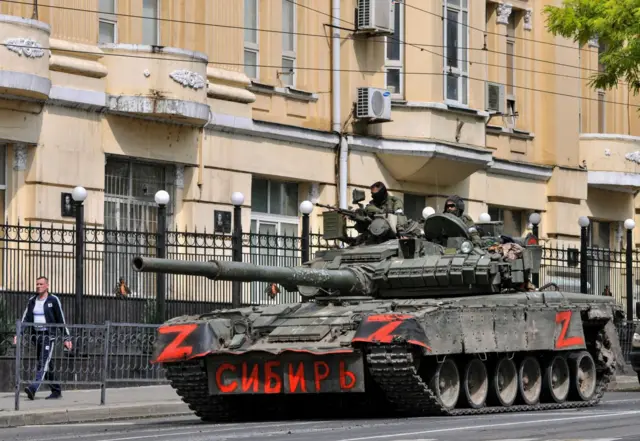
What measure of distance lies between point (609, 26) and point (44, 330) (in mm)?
10820

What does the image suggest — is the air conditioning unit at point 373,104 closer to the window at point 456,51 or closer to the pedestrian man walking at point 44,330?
the window at point 456,51

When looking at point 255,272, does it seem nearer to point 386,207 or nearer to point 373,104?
point 386,207

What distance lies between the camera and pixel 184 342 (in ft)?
60.7

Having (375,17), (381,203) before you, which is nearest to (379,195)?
(381,203)

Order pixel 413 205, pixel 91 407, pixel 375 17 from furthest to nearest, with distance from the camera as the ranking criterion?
1. pixel 413 205
2. pixel 375 17
3. pixel 91 407

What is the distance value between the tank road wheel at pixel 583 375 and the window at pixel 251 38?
976 centimetres

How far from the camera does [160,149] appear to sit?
2688cm

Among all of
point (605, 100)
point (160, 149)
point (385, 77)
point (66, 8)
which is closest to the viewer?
point (66, 8)

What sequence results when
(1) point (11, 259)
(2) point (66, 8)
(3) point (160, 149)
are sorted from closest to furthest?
1. (1) point (11, 259)
2. (2) point (66, 8)
3. (3) point (160, 149)

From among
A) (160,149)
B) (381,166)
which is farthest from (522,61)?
(160,149)

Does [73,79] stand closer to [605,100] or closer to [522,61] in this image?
[522,61]

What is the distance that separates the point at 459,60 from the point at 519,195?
3955mm

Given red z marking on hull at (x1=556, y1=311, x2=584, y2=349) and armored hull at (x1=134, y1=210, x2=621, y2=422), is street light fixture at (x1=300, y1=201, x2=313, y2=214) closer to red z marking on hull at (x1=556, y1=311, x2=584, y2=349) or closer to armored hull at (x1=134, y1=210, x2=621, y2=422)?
armored hull at (x1=134, y1=210, x2=621, y2=422)

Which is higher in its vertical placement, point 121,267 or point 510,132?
point 510,132
